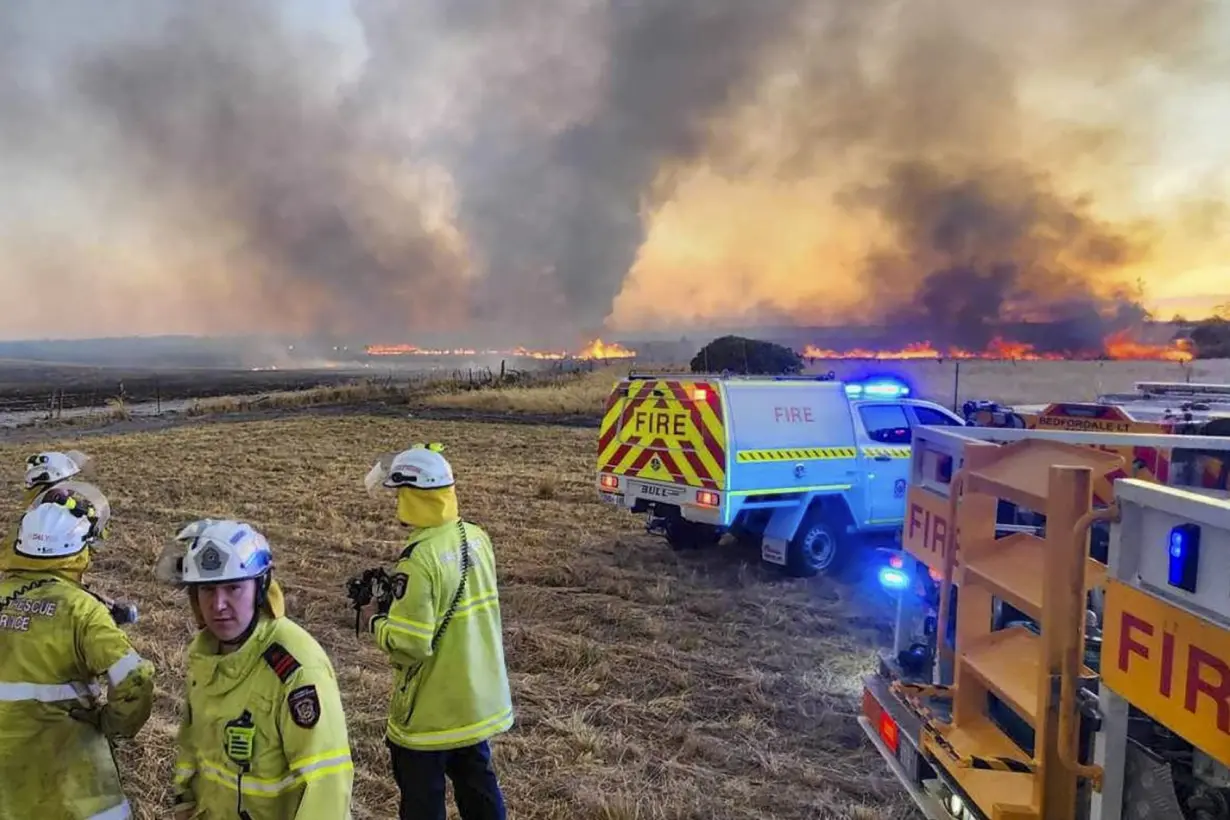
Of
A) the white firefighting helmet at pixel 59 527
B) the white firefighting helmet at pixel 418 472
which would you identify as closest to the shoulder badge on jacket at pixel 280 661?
the white firefighting helmet at pixel 418 472

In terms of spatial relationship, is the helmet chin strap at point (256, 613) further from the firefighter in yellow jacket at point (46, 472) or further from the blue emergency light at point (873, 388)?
the blue emergency light at point (873, 388)

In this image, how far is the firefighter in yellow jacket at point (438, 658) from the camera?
10.7 feet

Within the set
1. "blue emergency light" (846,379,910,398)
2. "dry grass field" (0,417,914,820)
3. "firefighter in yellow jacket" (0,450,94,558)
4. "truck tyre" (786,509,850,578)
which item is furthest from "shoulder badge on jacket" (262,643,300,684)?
"blue emergency light" (846,379,910,398)

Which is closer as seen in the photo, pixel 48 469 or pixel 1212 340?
pixel 48 469

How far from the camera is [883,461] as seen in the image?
30.3 ft

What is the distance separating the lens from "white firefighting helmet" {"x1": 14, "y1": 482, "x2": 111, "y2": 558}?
2930mm

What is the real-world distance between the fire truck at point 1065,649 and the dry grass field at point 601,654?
136cm

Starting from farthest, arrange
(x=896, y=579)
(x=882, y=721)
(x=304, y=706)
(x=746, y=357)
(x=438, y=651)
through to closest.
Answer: (x=746, y=357) < (x=896, y=579) < (x=882, y=721) < (x=438, y=651) < (x=304, y=706)

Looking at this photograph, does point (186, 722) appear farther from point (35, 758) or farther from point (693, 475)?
point (693, 475)

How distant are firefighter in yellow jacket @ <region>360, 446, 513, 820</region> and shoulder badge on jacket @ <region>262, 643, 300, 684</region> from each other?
2.79 ft

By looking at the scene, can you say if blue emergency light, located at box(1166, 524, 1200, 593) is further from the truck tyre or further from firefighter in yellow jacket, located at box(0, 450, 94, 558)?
the truck tyre

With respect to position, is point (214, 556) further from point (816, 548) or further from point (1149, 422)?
point (816, 548)

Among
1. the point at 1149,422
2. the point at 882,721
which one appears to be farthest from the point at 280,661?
the point at 1149,422

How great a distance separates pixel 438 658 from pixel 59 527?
57.5 inches
